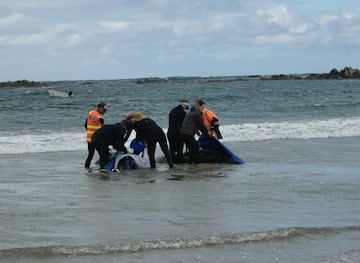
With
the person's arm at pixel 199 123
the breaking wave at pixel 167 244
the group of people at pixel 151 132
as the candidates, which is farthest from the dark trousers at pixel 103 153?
the breaking wave at pixel 167 244

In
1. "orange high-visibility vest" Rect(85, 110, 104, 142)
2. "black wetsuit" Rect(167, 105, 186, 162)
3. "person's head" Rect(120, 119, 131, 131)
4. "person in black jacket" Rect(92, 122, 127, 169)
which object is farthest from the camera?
"black wetsuit" Rect(167, 105, 186, 162)

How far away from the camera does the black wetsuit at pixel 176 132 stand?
49.4ft

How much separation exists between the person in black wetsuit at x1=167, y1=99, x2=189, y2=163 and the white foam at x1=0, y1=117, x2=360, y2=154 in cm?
474

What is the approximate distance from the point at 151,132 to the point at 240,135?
9003 mm

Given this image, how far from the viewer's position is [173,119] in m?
15.1

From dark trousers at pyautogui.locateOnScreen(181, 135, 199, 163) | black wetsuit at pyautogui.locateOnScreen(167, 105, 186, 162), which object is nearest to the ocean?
dark trousers at pyautogui.locateOnScreen(181, 135, 199, 163)

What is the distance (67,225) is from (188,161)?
699 cm

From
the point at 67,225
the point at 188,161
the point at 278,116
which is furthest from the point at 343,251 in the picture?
the point at 278,116

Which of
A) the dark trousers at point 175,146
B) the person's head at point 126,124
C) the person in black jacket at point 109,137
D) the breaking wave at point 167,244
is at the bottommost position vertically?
the breaking wave at point 167,244

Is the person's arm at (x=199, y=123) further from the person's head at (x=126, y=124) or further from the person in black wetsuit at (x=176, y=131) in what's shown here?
the person's head at (x=126, y=124)

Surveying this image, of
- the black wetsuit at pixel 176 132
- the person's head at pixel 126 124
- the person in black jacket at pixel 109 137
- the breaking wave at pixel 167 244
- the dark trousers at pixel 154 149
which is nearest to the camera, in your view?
the breaking wave at pixel 167 244

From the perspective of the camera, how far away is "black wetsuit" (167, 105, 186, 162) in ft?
→ 49.4

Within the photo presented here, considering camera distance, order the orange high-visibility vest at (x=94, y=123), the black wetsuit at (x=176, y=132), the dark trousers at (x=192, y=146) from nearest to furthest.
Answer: the orange high-visibility vest at (x=94, y=123) → the dark trousers at (x=192, y=146) → the black wetsuit at (x=176, y=132)

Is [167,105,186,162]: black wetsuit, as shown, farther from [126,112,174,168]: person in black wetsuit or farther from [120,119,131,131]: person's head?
[120,119,131,131]: person's head
